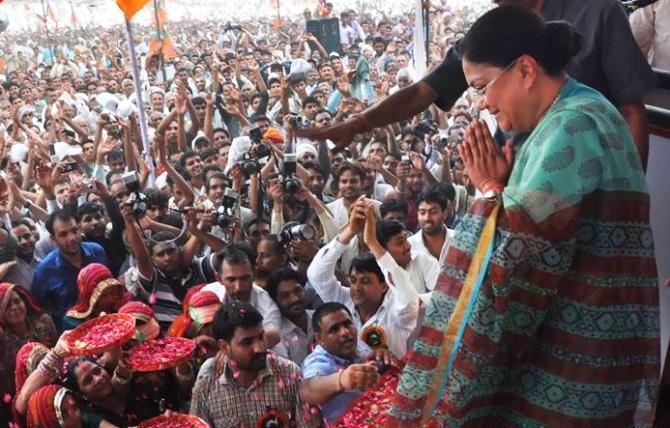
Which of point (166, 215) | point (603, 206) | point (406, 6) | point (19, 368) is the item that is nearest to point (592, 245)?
point (603, 206)

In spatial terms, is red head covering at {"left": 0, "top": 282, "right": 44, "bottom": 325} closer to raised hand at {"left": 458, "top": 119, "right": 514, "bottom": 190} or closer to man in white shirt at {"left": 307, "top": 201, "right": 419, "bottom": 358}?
man in white shirt at {"left": 307, "top": 201, "right": 419, "bottom": 358}

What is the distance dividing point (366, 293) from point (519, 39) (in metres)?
1.93

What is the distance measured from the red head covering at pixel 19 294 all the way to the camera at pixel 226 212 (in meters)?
0.96

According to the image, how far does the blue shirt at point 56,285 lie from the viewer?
3.54 meters

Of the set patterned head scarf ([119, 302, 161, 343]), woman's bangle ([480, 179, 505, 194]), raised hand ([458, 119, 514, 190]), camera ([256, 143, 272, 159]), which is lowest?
patterned head scarf ([119, 302, 161, 343])

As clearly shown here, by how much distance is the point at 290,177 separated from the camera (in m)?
4.04

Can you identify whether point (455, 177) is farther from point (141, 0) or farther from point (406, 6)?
point (406, 6)

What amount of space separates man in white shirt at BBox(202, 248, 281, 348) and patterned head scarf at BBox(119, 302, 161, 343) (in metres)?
0.30

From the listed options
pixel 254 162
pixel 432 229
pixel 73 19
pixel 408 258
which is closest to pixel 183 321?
pixel 408 258

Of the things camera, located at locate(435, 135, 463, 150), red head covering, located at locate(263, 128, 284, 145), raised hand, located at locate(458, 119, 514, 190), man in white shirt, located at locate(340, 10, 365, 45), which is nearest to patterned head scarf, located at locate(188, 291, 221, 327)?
raised hand, located at locate(458, 119, 514, 190)

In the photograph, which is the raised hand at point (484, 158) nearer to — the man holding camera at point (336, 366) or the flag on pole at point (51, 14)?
the man holding camera at point (336, 366)

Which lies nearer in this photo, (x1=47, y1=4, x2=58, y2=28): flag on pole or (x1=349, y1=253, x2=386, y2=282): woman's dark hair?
(x1=349, y1=253, x2=386, y2=282): woman's dark hair

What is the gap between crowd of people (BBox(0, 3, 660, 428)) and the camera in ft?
4.04

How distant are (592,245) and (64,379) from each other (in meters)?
1.95
